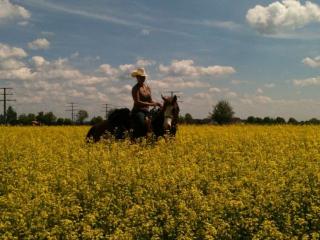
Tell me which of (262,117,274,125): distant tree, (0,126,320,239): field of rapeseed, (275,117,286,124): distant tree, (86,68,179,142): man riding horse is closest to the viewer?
(0,126,320,239): field of rapeseed

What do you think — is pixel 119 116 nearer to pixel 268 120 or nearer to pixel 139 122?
pixel 139 122

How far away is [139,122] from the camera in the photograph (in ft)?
44.6

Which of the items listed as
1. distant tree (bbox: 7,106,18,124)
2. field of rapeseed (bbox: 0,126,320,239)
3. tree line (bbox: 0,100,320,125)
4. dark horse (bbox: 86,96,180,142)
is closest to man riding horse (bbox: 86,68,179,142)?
dark horse (bbox: 86,96,180,142)

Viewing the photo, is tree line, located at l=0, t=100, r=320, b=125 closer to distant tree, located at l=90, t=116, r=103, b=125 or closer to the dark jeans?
distant tree, located at l=90, t=116, r=103, b=125

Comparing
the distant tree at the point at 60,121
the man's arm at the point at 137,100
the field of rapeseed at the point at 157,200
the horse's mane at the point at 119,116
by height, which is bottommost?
the field of rapeseed at the point at 157,200

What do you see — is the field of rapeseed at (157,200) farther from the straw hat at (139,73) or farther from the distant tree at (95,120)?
the distant tree at (95,120)

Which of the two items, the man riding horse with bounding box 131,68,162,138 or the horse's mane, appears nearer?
the man riding horse with bounding box 131,68,162,138

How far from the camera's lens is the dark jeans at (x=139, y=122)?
1347 centimetres

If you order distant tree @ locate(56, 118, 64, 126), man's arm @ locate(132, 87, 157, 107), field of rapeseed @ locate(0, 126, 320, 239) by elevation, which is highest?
man's arm @ locate(132, 87, 157, 107)

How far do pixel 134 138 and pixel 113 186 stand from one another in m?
5.66

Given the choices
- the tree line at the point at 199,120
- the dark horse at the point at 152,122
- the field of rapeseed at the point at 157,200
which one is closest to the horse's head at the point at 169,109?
the dark horse at the point at 152,122

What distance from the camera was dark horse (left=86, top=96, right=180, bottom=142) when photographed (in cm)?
1349

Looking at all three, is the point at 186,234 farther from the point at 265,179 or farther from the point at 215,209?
the point at 265,179

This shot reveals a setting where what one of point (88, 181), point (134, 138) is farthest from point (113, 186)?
point (134, 138)
